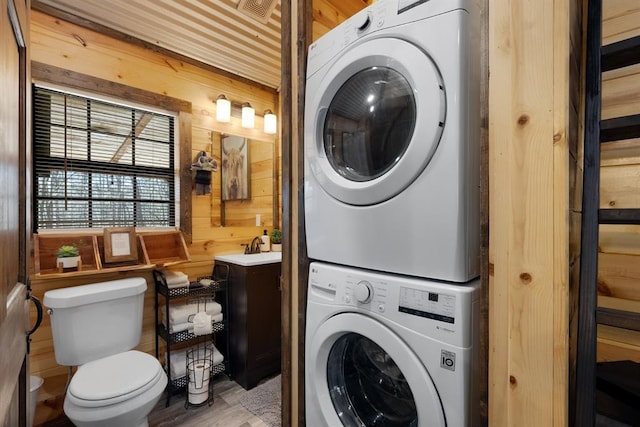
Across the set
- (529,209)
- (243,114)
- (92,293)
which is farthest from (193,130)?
(529,209)

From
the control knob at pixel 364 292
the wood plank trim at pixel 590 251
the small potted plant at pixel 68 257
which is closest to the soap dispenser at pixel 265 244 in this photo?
Result: the small potted plant at pixel 68 257

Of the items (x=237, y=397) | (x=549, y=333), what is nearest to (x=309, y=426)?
(x=549, y=333)

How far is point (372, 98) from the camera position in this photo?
1.07 m

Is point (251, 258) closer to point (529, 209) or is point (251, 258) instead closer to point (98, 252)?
point (98, 252)

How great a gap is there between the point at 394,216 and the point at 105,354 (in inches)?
75.5

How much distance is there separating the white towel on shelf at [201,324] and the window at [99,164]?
0.75 meters

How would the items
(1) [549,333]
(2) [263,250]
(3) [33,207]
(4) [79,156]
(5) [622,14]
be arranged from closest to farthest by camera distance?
(1) [549,333] < (5) [622,14] < (3) [33,207] < (4) [79,156] < (2) [263,250]

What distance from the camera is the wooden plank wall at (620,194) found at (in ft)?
3.65

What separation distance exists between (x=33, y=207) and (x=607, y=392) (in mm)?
2744

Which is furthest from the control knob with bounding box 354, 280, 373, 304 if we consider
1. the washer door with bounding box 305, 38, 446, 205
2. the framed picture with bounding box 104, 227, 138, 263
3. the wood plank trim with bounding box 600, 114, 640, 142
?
the framed picture with bounding box 104, 227, 138, 263

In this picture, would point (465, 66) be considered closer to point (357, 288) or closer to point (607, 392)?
point (357, 288)

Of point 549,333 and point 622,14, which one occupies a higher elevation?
Answer: point 622,14

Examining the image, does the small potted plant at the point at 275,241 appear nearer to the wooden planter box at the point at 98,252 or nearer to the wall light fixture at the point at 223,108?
the wooden planter box at the point at 98,252

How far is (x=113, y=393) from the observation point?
1.43 metres
